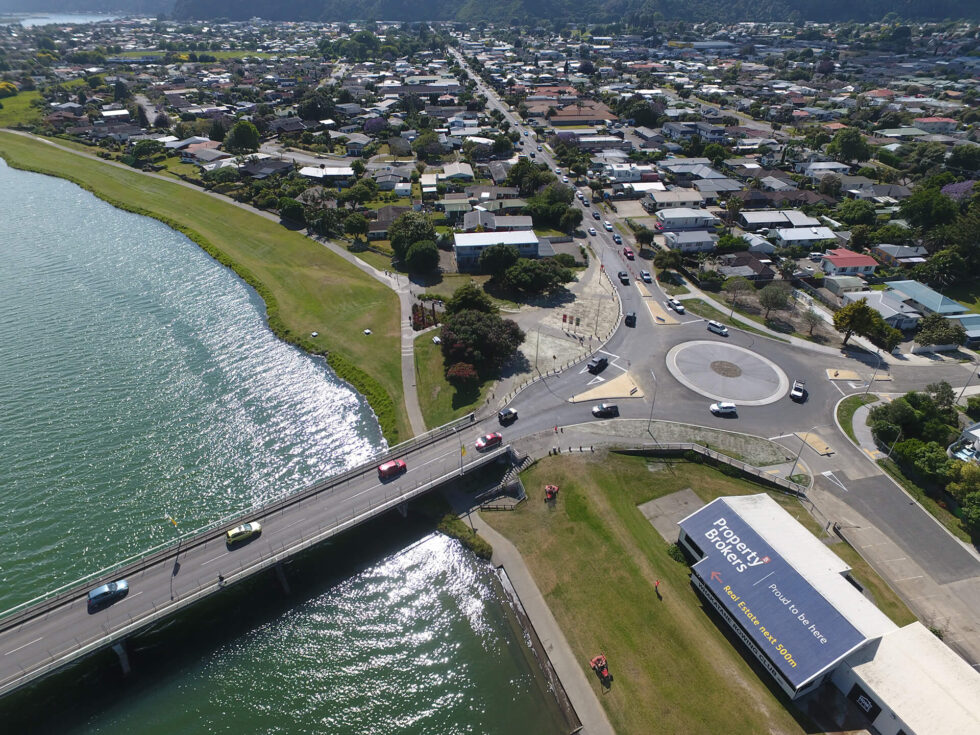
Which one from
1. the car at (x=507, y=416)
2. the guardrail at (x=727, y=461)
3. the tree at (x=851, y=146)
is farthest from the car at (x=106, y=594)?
the tree at (x=851, y=146)

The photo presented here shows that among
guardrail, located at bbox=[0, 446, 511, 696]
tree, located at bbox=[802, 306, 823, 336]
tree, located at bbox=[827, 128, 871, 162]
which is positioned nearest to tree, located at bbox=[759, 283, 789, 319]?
tree, located at bbox=[802, 306, 823, 336]

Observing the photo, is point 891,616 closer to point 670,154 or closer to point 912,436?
point 912,436

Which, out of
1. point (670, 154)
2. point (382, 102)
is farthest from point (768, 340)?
point (382, 102)

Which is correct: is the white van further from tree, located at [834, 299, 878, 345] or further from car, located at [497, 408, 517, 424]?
car, located at [497, 408, 517, 424]

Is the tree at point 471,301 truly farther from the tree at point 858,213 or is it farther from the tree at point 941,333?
the tree at point 858,213

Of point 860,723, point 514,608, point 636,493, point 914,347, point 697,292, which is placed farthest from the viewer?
point 697,292

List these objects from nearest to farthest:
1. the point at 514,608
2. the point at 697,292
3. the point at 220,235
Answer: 1. the point at 514,608
2. the point at 697,292
3. the point at 220,235
